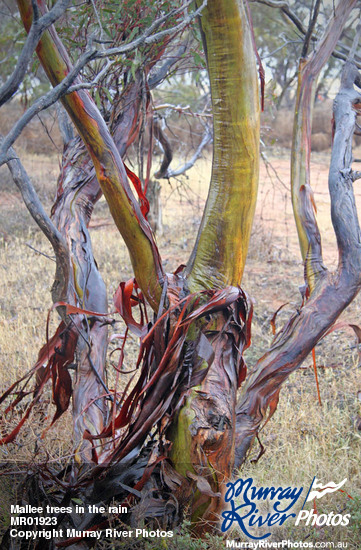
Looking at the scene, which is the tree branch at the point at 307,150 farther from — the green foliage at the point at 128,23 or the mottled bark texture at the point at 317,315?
the green foliage at the point at 128,23

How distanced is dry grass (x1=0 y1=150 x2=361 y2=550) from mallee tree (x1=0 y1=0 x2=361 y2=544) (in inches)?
16.0

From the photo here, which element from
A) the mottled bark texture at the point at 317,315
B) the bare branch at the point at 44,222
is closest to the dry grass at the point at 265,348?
the mottled bark texture at the point at 317,315

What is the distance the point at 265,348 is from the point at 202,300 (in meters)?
2.69

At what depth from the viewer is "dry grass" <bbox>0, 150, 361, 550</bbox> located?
9.08ft

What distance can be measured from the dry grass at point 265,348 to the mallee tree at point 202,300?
407 mm

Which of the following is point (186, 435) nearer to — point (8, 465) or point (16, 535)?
point (16, 535)

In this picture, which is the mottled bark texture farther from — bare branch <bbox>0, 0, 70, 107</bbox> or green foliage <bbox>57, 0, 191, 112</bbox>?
bare branch <bbox>0, 0, 70, 107</bbox>

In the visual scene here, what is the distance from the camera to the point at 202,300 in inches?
89.0

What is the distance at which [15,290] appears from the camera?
600cm

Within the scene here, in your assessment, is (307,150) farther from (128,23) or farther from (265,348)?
(265,348)

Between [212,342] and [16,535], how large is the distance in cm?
115

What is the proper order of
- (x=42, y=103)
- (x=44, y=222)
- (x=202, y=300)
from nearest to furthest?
(x=42, y=103) < (x=44, y=222) < (x=202, y=300)

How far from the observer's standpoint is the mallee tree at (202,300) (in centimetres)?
204

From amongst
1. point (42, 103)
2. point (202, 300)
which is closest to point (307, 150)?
point (202, 300)
